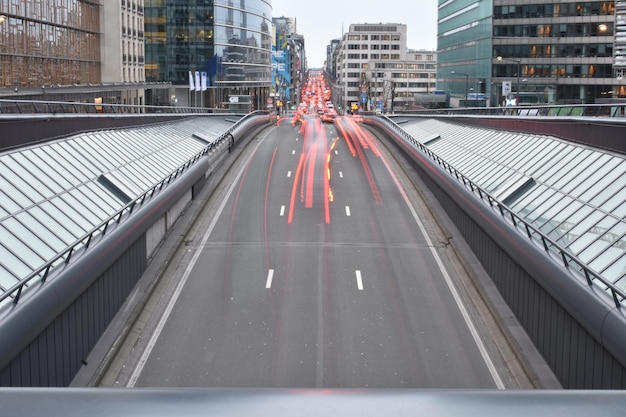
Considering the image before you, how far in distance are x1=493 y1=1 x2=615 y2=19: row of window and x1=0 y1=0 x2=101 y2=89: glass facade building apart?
2249 inches

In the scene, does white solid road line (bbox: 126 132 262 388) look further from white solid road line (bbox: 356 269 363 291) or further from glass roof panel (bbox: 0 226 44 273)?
white solid road line (bbox: 356 269 363 291)

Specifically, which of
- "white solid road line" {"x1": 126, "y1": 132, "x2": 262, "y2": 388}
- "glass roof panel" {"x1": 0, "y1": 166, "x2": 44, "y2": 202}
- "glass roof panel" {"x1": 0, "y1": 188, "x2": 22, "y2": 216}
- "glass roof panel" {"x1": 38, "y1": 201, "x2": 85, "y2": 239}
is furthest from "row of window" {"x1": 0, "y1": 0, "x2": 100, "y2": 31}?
"glass roof panel" {"x1": 0, "y1": 188, "x2": 22, "y2": 216}

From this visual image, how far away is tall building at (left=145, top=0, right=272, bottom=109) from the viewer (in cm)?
12525

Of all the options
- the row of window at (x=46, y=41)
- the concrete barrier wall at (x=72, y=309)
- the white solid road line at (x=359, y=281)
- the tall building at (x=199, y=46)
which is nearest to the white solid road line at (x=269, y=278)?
the white solid road line at (x=359, y=281)

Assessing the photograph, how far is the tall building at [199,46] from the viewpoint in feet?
411

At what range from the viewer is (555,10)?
10062cm

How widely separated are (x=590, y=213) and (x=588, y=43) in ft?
294

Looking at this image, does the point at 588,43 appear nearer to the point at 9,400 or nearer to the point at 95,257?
the point at 95,257

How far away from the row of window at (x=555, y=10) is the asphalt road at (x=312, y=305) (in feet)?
236

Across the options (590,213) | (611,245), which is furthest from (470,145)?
(611,245)

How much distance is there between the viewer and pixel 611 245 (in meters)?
17.0

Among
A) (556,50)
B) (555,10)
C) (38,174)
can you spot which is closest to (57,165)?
(38,174)

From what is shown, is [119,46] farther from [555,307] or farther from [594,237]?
[555,307]

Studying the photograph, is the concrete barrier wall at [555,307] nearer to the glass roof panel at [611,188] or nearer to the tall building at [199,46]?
the glass roof panel at [611,188]
